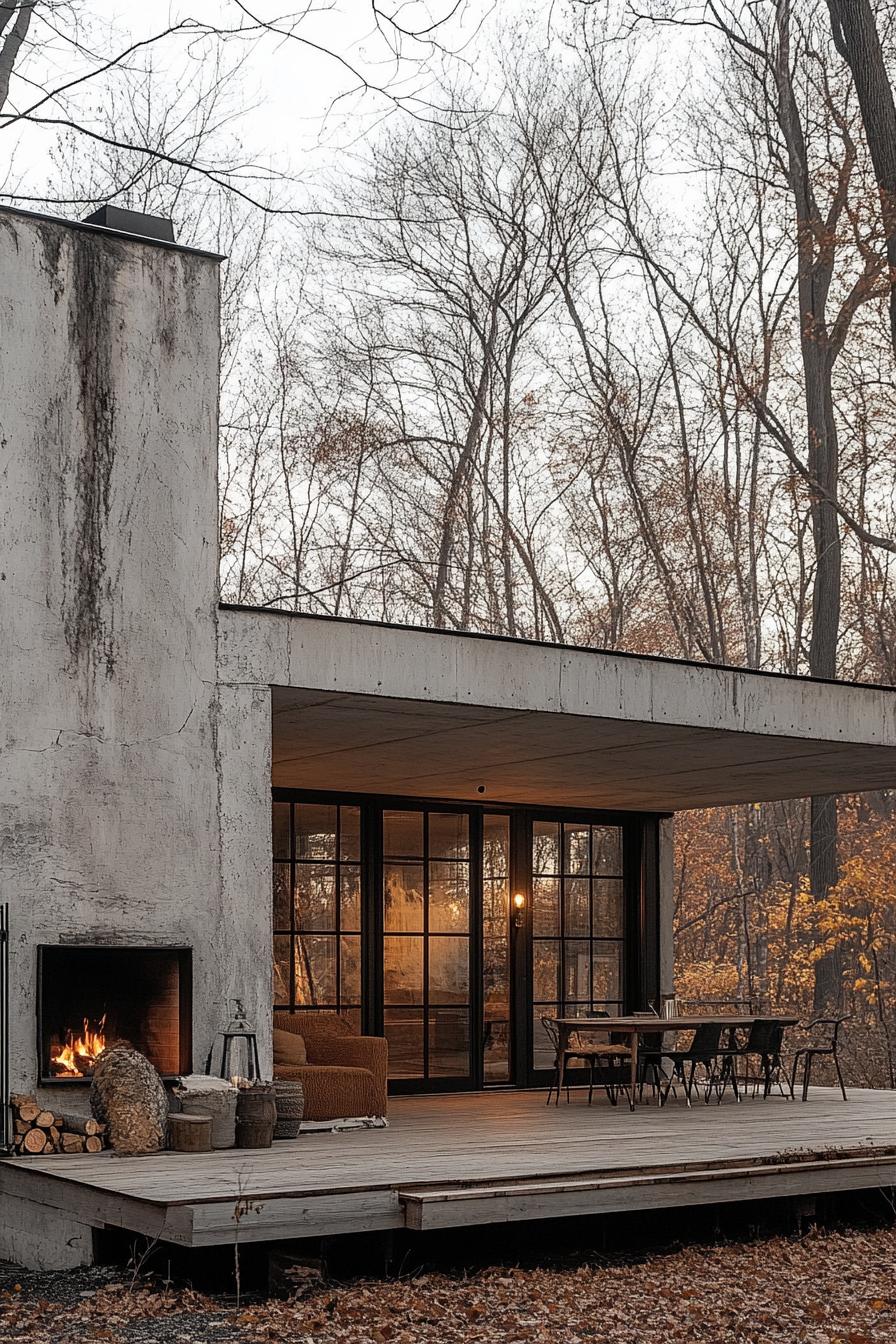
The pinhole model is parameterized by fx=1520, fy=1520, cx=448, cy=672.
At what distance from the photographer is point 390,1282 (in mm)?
6055

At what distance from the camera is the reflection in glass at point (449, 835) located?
472 inches

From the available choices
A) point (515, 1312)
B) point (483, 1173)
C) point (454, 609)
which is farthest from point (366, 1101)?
point (454, 609)

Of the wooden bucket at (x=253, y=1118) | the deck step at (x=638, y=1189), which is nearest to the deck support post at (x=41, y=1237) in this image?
the wooden bucket at (x=253, y=1118)

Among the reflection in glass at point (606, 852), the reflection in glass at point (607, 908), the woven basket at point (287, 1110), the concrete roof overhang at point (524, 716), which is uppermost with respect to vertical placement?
the concrete roof overhang at point (524, 716)

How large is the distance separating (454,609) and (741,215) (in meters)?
6.33

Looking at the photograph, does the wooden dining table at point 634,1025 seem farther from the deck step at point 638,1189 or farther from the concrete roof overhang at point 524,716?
the deck step at point 638,1189

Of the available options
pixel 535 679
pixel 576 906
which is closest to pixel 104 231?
pixel 535 679

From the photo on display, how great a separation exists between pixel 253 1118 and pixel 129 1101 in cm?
64

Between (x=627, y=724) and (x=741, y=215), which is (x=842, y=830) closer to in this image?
(x=741, y=215)

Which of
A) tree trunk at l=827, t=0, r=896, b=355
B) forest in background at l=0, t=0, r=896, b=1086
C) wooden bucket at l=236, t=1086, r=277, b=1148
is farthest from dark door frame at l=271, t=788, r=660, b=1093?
tree trunk at l=827, t=0, r=896, b=355

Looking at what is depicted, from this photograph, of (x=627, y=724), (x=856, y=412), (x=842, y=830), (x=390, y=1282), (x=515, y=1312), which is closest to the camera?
(x=515, y=1312)

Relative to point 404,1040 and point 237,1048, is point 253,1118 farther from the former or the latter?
point 404,1040

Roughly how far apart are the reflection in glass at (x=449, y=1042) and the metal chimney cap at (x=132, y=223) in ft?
20.6

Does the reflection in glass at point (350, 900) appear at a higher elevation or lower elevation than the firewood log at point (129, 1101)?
higher
